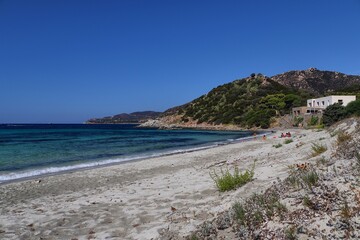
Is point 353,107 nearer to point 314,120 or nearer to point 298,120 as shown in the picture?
point 314,120

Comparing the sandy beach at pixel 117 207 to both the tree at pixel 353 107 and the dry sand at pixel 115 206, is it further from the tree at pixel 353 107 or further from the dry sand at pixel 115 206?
the tree at pixel 353 107

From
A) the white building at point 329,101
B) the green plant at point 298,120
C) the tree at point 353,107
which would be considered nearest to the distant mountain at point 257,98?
the green plant at point 298,120

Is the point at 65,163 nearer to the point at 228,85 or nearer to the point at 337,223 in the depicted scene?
the point at 337,223

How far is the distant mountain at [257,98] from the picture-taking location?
283 ft

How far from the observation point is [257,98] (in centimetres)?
10125

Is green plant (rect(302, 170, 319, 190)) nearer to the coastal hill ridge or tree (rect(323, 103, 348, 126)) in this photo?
tree (rect(323, 103, 348, 126))

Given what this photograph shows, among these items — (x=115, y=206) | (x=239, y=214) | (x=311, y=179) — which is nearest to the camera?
(x=239, y=214)

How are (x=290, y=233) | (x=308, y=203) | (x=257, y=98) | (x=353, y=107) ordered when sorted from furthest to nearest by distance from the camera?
(x=257, y=98), (x=353, y=107), (x=308, y=203), (x=290, y=233)

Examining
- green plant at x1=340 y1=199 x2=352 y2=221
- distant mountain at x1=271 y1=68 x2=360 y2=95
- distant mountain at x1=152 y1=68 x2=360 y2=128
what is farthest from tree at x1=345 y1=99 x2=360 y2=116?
distant mountain at x1=271 y1=68 x2=360 y2=95

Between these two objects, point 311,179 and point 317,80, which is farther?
point 317,80

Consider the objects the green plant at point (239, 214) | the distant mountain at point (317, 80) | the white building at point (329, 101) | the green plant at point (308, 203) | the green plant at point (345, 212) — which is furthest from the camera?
the distant mountain at point (317, 80)

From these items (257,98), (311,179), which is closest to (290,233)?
(311,179)

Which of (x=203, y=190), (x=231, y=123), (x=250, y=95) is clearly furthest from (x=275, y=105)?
(x=203, y=190)

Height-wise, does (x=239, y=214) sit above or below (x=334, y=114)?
below
